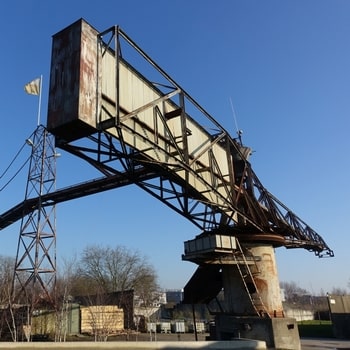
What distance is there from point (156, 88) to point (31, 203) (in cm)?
2227

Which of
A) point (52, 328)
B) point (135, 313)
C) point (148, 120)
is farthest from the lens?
point (135, 313)

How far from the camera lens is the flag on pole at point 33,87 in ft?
A: 98.1

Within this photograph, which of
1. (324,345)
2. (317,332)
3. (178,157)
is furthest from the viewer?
(317,332)

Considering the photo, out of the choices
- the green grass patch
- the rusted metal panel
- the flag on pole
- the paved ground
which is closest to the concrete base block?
the paved ground

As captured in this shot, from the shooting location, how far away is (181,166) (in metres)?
10.6

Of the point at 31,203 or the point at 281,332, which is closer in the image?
the point at 281,332

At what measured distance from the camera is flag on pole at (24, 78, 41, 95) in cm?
2992

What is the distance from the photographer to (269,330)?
13.6m

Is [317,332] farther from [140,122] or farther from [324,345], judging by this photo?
[140,122]

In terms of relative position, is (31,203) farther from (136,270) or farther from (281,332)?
(136,270)

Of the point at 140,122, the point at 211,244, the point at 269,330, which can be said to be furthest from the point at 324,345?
the point at 140,122

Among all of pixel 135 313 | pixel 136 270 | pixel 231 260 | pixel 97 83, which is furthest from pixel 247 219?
pixel 136 270

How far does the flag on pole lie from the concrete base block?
24352 millimetres

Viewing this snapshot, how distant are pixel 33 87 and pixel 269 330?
85.6ft
